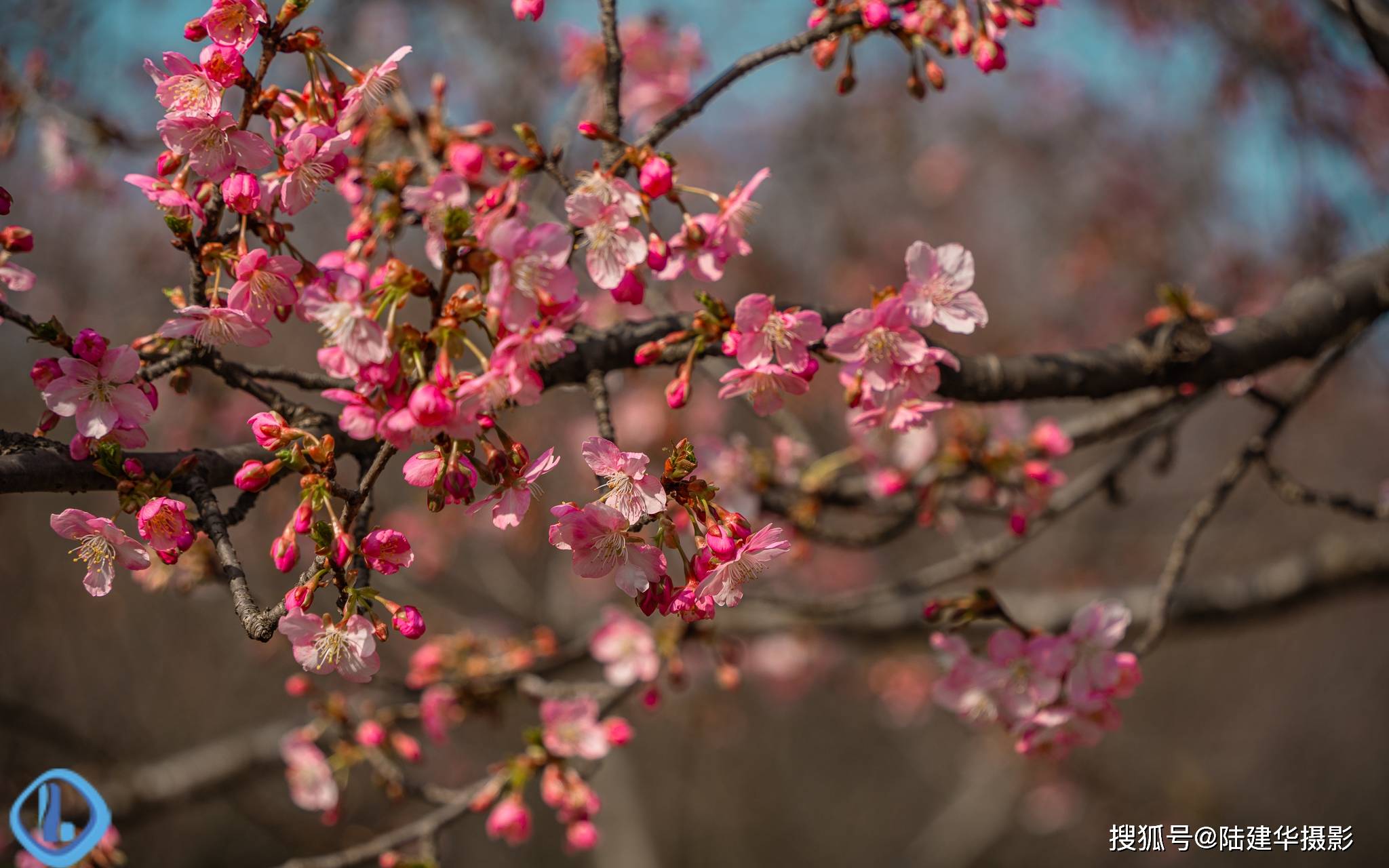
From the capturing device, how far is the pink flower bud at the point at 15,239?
1.16m

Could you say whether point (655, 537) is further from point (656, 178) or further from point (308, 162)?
point (308, 162)

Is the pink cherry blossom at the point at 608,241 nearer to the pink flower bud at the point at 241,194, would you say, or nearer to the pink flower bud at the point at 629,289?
the pink flower bud at the point at 629,289

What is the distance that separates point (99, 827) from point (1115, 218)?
5860 mm

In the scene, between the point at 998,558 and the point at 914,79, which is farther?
the point at 998,558

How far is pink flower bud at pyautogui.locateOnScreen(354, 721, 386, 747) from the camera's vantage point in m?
1.83

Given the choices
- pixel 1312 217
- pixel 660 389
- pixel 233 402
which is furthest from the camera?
pixel 660 389

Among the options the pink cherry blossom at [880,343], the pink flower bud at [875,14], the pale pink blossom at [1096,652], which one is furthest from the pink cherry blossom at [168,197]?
the pale pink blossom at [1096,652]

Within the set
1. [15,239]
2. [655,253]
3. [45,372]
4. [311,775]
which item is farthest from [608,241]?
Result: [311,775]

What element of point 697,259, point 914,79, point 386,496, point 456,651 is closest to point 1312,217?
point 914,79

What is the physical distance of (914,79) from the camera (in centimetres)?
152

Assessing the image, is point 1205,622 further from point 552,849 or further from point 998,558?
point 552,849

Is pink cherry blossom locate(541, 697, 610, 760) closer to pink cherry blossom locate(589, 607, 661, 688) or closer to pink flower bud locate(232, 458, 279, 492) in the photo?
pink cherry blossom locate(589, 607, 661, 688)

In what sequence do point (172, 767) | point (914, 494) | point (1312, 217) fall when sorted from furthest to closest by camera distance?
point (172, 767) → point (1312, 217) → point (914, 494)

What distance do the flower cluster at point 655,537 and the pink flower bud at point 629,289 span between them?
0.65 ft
